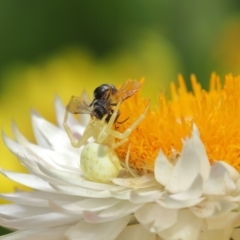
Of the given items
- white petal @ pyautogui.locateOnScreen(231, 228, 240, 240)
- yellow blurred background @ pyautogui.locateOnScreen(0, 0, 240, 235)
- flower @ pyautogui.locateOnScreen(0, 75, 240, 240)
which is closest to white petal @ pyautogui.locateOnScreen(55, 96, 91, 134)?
flower @ pyautogui.locateOnScreen(0, 75, 240, 240)

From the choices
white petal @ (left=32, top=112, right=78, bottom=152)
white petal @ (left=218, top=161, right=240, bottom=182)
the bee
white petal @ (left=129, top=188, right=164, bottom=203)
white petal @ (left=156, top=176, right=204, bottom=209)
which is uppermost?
white petal @ (left=32, top=112, right=78, bottom=152)

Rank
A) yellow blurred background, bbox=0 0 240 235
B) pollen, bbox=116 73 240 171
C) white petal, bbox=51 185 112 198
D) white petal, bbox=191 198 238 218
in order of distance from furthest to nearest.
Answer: yellow blurred background, bbox=0 0 240 235 → pollen, bbox=116 73 240 171 → white petal, bbox=51 185 112 198 → white petal, bbox=191 198 238 218

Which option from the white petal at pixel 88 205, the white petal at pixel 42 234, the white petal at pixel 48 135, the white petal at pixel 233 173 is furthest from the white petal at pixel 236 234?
the white petal at pixel 48 135

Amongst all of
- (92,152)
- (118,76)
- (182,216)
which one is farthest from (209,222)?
(118,76)

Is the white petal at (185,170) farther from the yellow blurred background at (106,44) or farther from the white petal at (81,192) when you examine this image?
the yellow blurred background at (106,44)

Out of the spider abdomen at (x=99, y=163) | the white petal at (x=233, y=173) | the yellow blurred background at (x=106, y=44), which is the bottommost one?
the white petal at (x=233, y=173)

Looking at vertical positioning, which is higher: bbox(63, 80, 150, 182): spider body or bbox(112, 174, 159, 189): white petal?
bbox(63, 80, 150, 182): spider body

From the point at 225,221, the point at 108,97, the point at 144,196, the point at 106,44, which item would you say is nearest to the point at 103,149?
the point at 108,97

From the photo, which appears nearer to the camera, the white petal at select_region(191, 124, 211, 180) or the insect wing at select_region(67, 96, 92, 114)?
the white petal at select_region(191, 124, 211, 180)

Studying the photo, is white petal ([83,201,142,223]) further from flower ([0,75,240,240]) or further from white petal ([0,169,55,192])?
white petal ([0,169,55,192])
